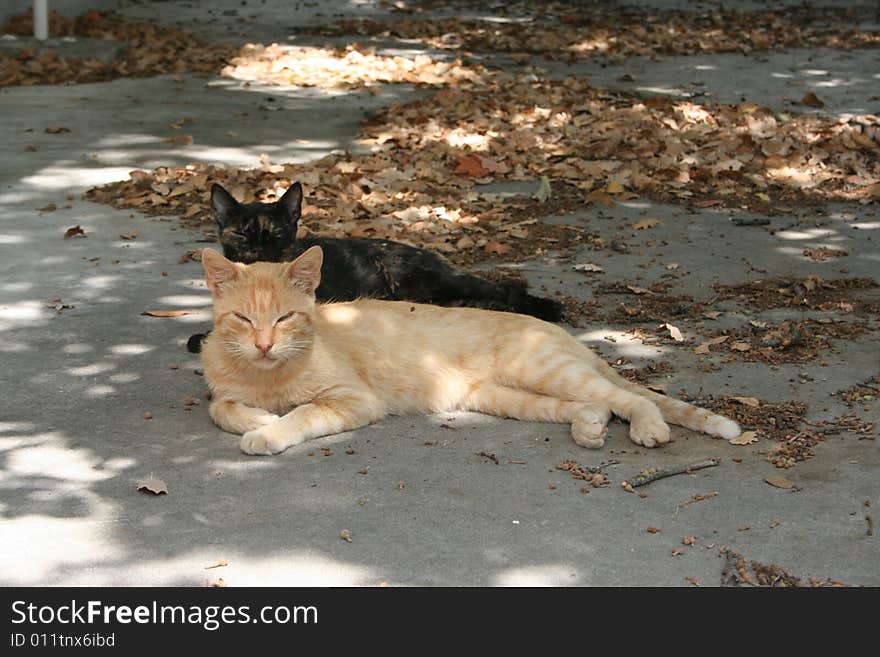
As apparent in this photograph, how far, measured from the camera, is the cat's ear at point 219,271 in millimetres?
5023

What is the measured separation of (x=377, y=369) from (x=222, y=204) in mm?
1921

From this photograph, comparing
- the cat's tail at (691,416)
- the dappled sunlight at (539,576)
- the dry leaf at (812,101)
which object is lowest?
the dappled sunlight at (539,576)

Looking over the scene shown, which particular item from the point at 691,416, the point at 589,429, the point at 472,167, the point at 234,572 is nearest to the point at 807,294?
the point at 691,416

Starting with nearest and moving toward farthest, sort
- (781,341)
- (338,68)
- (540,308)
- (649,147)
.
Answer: (781,341) < (540,308) < (649,147) < (338,68)

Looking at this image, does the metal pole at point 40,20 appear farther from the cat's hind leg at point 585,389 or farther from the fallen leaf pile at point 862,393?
the fallen leaf pile at point 862,393

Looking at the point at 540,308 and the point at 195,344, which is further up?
the point at 540,308

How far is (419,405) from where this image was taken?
5363 mm

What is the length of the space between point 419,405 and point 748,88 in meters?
8.53

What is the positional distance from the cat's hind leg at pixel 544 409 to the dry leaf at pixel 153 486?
1.58m

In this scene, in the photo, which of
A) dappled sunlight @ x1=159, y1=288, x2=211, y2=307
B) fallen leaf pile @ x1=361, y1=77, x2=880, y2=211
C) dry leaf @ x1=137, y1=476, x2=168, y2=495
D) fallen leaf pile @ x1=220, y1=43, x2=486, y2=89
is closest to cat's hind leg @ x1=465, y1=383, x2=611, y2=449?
dry leaf @ x1=137, y1=476, x2=168, y2=495

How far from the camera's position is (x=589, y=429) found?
4.84 m

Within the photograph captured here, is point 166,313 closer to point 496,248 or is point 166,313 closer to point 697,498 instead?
point 496,248

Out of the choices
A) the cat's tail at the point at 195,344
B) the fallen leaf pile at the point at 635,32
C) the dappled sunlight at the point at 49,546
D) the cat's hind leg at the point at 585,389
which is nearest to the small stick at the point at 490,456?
the cat's hind leg at the point at 585,389

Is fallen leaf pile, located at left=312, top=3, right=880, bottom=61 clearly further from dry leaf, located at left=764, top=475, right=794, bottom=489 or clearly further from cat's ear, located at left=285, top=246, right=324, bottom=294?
dry leaf, located at left=764, top=475, right=794, bottom=489
